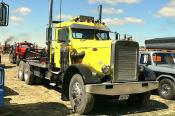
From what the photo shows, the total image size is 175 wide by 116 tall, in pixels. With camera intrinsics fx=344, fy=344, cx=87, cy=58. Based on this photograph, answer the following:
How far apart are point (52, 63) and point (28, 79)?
285 centimetres

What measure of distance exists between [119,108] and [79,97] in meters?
1.74

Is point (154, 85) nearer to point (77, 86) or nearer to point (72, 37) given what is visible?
point (77, 86)

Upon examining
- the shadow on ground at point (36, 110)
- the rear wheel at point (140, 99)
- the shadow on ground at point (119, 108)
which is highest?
the rear wheel at point (140, 99)

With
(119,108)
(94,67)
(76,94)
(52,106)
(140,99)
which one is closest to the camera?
(76,94)

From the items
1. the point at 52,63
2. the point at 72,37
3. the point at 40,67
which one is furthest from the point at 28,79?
the point at 72,37

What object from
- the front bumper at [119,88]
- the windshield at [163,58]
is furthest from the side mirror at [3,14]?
the windshield at [163,58]

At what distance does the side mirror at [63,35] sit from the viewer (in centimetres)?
1144

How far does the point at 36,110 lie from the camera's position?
9.80 metres

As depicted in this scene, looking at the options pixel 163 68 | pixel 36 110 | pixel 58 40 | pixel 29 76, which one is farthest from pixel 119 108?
pixel 29 76

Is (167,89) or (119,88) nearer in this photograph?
(119,88)

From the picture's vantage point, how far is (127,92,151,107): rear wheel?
10.8 metres

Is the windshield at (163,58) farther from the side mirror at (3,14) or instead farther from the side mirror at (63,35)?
the side mirror at (3,14)

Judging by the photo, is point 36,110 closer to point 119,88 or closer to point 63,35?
point 119,88

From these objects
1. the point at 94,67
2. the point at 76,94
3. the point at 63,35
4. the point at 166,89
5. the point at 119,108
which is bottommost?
the point at 119,108
